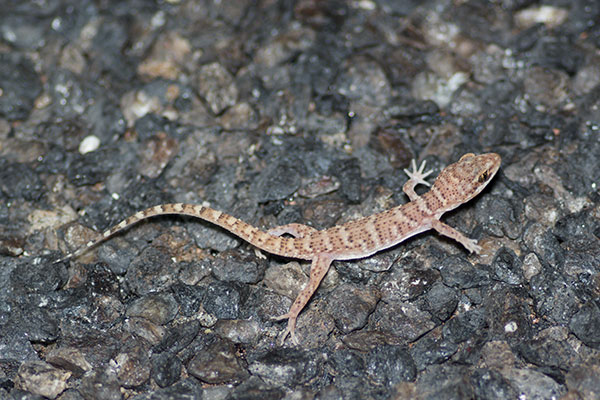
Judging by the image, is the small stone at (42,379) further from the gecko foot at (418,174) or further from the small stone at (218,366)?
the gecko foot at (418,174)

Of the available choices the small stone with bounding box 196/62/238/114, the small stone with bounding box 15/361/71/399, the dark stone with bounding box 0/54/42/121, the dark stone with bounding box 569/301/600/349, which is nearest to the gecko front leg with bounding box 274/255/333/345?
the small stone with bounding box 15/361/71/399

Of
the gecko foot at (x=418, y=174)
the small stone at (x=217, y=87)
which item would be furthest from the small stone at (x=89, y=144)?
the gecko foot at (x=418, y=174)

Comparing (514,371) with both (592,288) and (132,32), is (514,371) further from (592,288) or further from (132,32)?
(132,32)

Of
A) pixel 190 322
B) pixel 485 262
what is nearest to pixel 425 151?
pixel 485 262

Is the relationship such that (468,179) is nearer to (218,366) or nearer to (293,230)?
(293,230)

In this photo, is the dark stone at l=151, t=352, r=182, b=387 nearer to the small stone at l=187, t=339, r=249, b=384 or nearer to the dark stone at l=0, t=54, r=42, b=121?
the small stone at l=187, t=339, r=249, b=384

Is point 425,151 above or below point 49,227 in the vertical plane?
above
